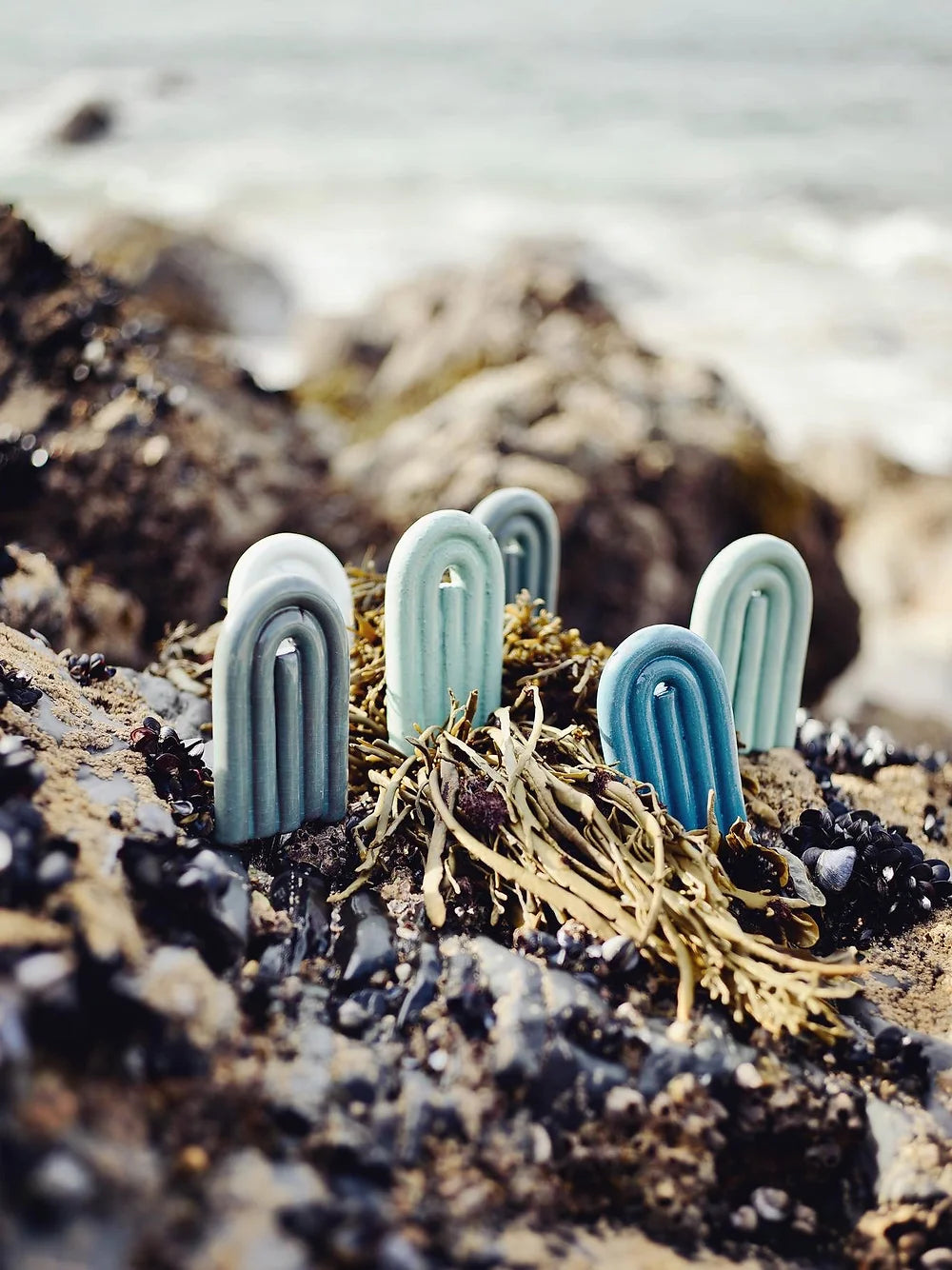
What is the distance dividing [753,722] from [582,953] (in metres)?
1.26

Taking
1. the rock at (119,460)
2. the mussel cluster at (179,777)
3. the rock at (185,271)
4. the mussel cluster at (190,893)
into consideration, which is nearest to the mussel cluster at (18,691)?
the mussel cluster at (179,777)

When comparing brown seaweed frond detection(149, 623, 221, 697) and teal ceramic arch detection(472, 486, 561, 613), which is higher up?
teal ceramic arch detection(472, 486, 561, 613)

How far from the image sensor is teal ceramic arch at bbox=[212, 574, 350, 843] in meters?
2.11

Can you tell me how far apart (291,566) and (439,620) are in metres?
0.51

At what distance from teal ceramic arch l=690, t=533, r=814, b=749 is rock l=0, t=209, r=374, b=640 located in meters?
2.91

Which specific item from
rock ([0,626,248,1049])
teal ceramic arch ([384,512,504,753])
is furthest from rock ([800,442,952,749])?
rock ([0,626,248,1049])

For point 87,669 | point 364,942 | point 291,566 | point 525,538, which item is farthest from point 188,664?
point 364,942

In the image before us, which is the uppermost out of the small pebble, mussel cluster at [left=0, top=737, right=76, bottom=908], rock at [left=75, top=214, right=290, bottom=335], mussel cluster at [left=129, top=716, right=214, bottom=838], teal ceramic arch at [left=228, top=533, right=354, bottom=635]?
rock at [left=75, top=214, right=290, bottom=335]

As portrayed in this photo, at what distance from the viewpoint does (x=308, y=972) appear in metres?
1.87

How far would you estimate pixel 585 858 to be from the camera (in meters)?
2.19

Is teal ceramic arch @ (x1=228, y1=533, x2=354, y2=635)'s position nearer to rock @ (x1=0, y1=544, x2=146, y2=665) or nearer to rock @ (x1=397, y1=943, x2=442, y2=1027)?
rock @ (x1=397, y1=943, x2=442, y2=1027)

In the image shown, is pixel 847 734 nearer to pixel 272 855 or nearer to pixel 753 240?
pixel 272 855

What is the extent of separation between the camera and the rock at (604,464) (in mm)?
5305

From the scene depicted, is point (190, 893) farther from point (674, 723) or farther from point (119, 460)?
point (119, 460)
